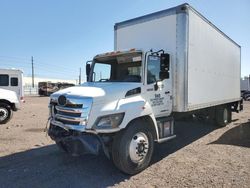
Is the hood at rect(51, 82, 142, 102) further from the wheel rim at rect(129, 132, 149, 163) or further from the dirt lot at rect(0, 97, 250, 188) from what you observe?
the dirt lot at rect(0, 97, 250, 188)

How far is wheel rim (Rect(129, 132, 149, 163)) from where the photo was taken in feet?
17.2

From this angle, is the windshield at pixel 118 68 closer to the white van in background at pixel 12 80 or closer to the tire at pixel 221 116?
the tire at pixel 221 116

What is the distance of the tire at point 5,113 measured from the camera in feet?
38.1

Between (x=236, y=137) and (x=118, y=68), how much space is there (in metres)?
4.99

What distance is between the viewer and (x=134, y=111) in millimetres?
5281

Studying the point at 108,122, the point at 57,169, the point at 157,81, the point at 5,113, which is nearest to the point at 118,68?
the point at 157,81

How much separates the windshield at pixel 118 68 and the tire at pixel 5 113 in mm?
6795

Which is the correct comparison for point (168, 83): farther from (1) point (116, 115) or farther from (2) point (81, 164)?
(2) point (81, 164)

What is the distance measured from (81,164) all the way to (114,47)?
399cm

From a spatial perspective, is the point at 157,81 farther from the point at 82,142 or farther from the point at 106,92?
the point at 82,142

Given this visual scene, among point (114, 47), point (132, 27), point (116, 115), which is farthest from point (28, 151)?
point (132, 27)

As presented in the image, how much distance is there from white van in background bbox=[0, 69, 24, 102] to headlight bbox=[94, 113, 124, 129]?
12.6 meters

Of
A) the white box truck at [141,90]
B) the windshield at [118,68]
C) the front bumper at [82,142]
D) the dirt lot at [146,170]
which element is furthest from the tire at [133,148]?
the windshield at [118,68]

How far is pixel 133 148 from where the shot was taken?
17.3 feet
